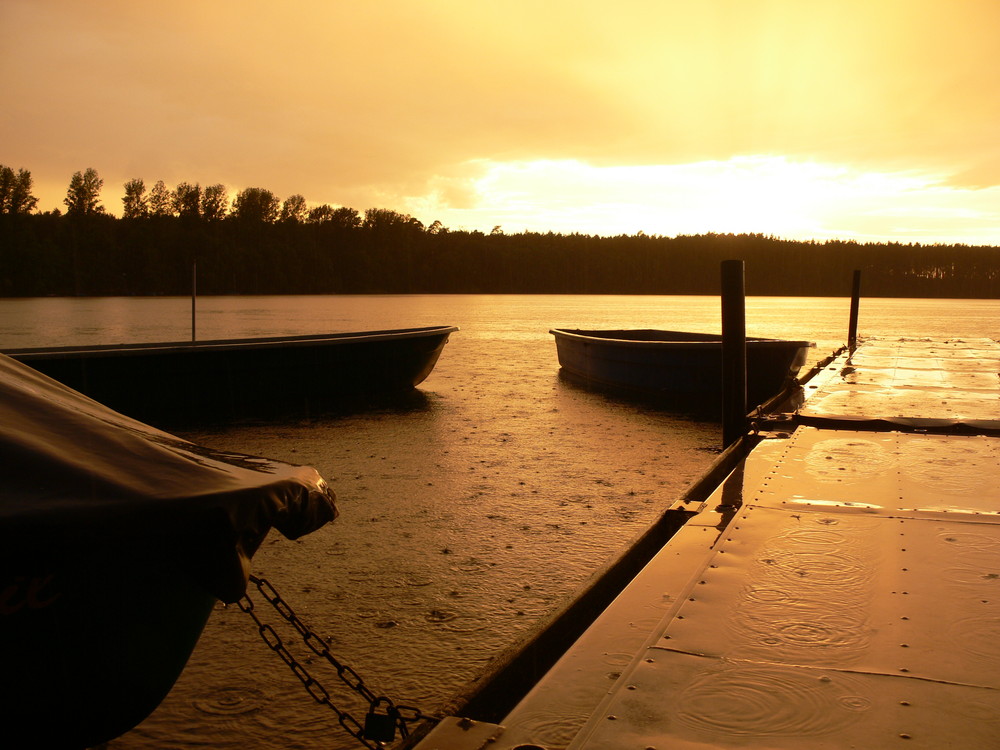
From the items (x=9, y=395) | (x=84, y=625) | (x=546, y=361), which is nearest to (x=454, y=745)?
(x=84, y=625)

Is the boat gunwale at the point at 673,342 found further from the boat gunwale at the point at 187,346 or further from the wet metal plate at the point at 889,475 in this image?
the wet metal plate at the point at 889,475

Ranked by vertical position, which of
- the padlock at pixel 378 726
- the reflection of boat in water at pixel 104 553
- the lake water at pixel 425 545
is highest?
the reflection of boat in water at pixel 104 553

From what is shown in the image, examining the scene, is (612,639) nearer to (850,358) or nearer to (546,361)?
(850,358)

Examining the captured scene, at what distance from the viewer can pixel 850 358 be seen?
18.9 metres

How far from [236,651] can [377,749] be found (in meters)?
2.03

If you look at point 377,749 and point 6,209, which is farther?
point 6,209

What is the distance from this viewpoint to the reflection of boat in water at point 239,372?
45.2 feet

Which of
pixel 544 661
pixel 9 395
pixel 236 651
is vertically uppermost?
pixel 9 395

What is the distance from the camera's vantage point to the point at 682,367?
627 inches

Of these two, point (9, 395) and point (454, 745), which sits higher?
point (9, 395)

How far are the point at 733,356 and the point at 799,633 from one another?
6884mm

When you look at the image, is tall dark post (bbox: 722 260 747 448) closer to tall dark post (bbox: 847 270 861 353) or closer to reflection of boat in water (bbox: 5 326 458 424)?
reflection of boat in water (bbox: 5 326 458 424)

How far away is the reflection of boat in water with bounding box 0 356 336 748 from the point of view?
2393mm

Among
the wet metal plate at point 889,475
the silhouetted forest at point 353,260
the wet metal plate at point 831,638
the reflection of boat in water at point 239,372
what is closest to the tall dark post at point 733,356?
the wet metal plate at point 889,475
